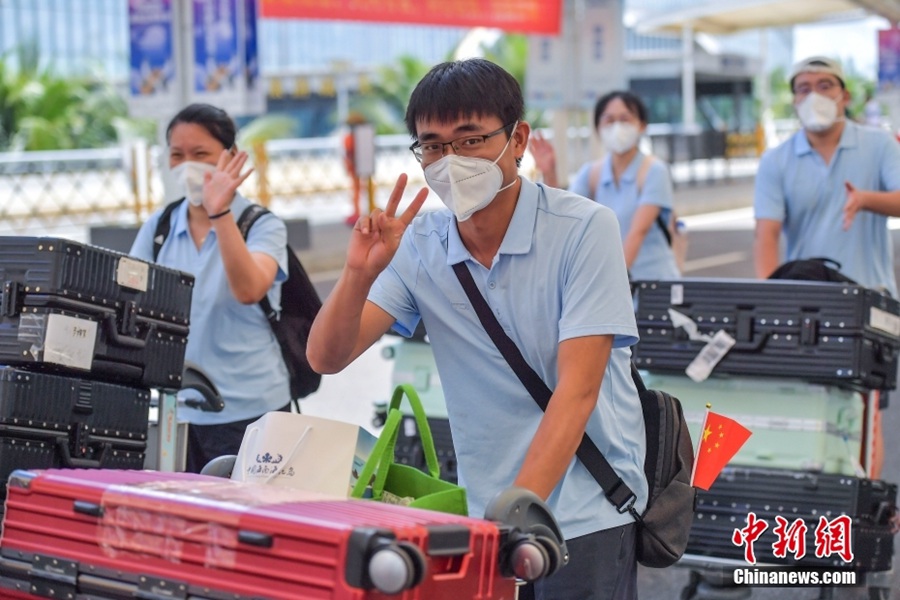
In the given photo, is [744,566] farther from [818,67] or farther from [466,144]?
[466,144]

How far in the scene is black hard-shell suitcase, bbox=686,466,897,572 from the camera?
5.34 metres

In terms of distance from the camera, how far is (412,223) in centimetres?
312

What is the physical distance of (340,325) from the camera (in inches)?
120

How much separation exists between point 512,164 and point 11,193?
20.5 metres

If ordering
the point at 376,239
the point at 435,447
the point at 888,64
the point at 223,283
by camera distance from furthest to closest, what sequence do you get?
the point at 888,64, the point at 435,447, the point at 223,283, the point at 376,239

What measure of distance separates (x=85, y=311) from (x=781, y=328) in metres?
2.54

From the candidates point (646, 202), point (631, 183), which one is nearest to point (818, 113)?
point (646, 202)

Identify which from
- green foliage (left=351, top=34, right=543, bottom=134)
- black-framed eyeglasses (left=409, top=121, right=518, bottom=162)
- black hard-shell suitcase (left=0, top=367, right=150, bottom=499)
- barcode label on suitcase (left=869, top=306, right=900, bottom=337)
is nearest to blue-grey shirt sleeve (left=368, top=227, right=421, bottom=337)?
black-framed eyeglasses (left=409, top=121, right=518, bottom=162)

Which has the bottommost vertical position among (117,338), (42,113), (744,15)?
(117,338)

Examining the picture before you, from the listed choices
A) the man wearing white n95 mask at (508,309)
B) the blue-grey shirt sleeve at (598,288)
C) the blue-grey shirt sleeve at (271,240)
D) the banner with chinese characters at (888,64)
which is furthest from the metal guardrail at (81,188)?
the blue-grey shirt sleeve at (598,288)

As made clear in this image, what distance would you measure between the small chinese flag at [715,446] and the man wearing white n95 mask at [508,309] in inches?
13.8

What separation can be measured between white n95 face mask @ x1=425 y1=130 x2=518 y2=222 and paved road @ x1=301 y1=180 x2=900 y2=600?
9.78 ft

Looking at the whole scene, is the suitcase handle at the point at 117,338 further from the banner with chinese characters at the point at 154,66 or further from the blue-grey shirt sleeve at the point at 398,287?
the banner with chinese characters at the point at 154,66

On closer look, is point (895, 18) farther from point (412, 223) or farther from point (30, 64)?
point (412, 223)
